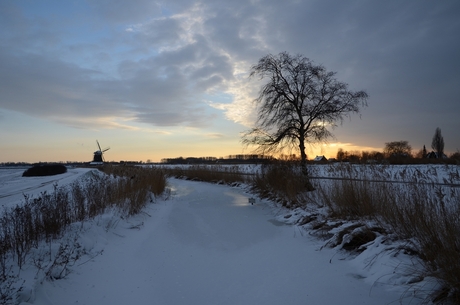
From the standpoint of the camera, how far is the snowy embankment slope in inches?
178

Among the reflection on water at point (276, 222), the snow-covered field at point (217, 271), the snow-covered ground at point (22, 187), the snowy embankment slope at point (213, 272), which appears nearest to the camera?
the snow-covered field at point (217, 271)

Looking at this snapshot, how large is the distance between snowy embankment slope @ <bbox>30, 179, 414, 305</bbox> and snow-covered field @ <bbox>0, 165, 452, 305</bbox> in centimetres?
2

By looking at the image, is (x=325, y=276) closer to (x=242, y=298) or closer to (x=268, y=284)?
(x=268, y=284)

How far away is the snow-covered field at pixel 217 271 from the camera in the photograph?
14.4 feet

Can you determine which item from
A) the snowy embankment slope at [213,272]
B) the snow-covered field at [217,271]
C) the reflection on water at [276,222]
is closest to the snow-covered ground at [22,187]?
the snow-covered field at [217,271]

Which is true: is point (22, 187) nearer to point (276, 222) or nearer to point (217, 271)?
point (276, 222)

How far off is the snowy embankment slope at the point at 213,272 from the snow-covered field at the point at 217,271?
0.05 ft

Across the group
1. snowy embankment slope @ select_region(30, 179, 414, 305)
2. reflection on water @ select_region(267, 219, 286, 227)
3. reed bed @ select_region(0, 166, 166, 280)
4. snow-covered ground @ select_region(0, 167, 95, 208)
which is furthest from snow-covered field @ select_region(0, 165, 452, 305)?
snow-covered ground @ select_region(0, 167, 95, 208)

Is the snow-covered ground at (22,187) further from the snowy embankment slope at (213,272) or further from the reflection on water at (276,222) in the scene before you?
the reflection on water at (276,222)

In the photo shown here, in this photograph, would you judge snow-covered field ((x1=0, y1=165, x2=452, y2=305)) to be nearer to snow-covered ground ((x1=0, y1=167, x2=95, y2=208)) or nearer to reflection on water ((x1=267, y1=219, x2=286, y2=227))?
reflection on water ((x1=267, y1=219, x2=286, y2=227))

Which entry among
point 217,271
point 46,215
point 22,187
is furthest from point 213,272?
point 22,187

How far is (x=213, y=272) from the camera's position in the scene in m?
5.89

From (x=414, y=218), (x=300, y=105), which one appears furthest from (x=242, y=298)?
(x=300, y=105)

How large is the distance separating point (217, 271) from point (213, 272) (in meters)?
0.10
